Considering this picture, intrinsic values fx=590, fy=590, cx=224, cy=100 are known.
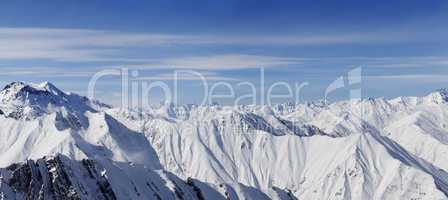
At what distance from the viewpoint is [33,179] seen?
19412 cm

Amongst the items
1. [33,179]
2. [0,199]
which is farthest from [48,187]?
[0,199]

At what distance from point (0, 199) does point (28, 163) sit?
21718 millimetres

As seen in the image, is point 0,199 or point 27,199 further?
point 27,199

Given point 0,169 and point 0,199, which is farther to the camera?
point 0,169

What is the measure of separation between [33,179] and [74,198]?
1493cm

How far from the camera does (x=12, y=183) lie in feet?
619

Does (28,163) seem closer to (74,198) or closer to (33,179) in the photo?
(33,179)

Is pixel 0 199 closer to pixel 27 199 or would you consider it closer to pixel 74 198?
pixel 27 199

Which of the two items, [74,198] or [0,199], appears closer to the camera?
[0,199]

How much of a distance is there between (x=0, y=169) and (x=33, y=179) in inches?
428

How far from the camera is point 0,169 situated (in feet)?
623

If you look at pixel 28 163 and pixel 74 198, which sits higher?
pixel 28 163

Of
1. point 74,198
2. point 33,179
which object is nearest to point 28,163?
point 33,179

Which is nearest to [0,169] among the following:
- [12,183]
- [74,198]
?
[12,183]
